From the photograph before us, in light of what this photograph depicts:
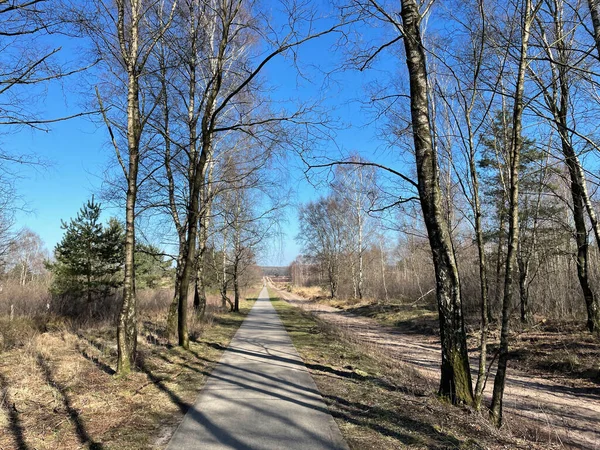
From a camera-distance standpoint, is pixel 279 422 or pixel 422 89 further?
pixel 422 89

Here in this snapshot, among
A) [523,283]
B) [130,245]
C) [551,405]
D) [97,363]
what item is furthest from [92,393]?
[523,283]

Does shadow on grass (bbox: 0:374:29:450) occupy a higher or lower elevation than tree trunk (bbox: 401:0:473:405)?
lower

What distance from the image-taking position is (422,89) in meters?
5.32

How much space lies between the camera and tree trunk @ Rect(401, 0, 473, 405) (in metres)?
4.86

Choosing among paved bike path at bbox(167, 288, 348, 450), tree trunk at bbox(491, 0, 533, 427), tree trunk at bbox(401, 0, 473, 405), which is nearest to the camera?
paved bike path at bbox(167, 288, 348, 450)

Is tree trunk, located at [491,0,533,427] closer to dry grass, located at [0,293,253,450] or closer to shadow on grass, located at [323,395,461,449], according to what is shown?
shadow on grass, located at [323,395,461,449]

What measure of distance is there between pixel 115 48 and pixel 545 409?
408 inches

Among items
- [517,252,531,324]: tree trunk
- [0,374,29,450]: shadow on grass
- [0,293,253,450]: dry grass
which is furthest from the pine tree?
[517,252,531,324]: tree trunk

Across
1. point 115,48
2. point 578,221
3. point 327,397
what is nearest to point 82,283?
point 115,48

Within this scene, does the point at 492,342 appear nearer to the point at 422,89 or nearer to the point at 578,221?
the point at 578,221

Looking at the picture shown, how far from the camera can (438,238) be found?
16.5ft

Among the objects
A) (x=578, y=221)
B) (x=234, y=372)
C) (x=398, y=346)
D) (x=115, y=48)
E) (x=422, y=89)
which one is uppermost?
(x=115, y=48)

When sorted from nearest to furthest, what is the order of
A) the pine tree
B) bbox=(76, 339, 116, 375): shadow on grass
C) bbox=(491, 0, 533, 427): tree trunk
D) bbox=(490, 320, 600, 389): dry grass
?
1. bbox=(491, 0, 533, 427): tree trunk
2. bbox=(76, 339, 116, 375): shadow on grass
3. bbox=(490, 320, 600, 389): dry grass
4. the pine tree

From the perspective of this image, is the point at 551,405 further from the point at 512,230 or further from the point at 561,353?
the point at 512,230
